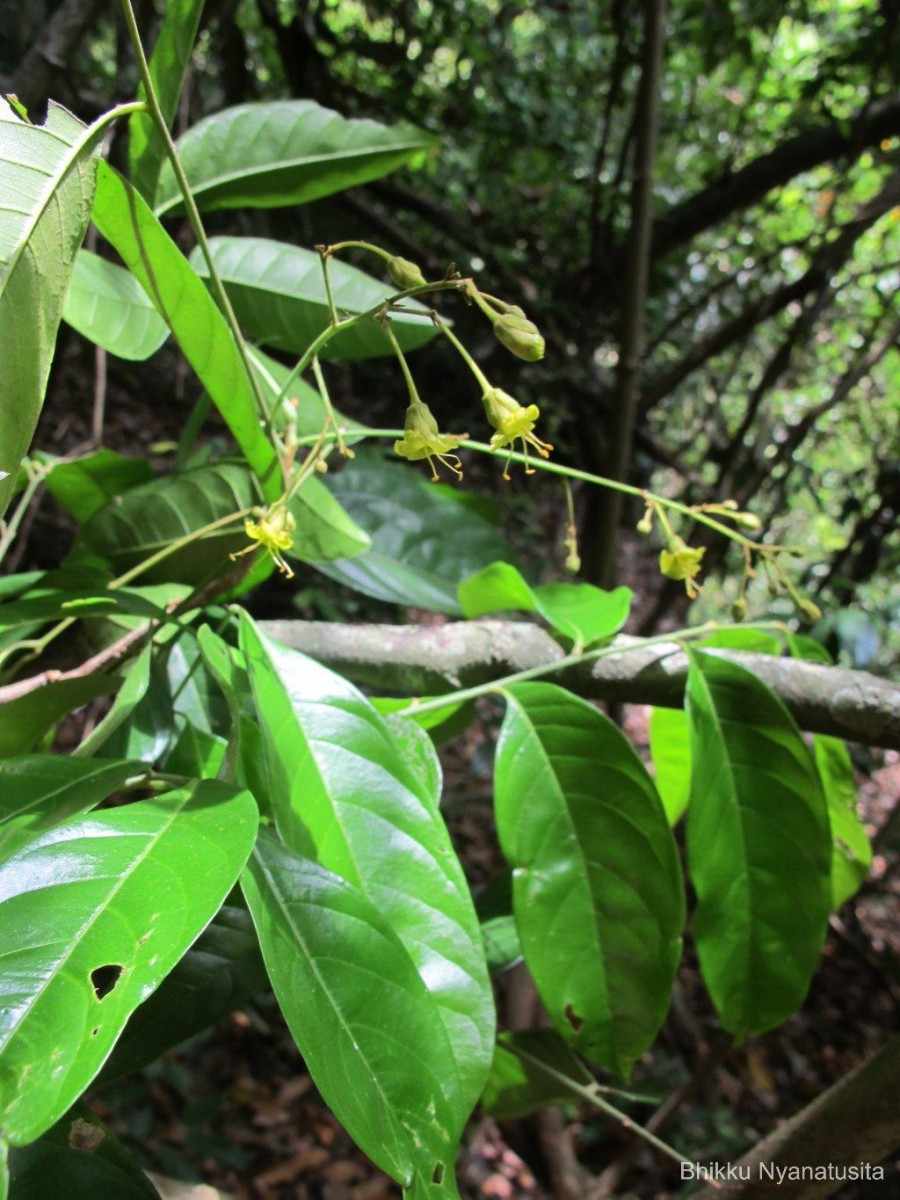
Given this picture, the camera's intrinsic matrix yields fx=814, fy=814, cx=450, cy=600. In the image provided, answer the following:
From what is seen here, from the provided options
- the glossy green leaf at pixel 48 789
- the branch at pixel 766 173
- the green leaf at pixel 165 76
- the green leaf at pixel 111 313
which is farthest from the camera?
the branch at pixel 766 173

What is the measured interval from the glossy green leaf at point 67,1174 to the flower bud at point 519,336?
0.42 metres

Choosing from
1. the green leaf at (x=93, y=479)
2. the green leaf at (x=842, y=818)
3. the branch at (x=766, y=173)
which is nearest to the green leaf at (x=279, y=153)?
the green leaf at (x=93, y=479)

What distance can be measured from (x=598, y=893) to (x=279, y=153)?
0.65m

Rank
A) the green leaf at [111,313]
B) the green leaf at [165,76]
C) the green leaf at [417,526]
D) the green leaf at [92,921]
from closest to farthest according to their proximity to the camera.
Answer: the green leaf at [92,921] → the green leaf at [165,76] → the green leaf at [111,313] → the green leaf at [417,526]

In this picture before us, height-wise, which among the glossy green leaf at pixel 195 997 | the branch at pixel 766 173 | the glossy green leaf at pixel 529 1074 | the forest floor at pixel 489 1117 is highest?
the branch at pixel 766 173

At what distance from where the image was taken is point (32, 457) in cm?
76

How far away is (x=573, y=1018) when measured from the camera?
549 mm

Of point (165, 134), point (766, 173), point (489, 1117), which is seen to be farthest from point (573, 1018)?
point (766, 173)

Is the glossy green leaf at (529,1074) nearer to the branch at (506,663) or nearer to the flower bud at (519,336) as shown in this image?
the branch at (506,663)

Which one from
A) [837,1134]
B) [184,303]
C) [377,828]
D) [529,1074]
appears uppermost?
[184,303]

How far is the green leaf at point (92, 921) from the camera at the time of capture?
0.86ft

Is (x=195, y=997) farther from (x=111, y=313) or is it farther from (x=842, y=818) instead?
(x=842, y=818)

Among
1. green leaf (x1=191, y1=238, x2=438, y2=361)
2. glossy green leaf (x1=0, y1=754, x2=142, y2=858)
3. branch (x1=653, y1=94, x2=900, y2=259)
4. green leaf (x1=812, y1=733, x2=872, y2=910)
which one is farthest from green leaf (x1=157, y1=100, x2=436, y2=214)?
branch (x1=653, y1=94, x2=900, y2=259)

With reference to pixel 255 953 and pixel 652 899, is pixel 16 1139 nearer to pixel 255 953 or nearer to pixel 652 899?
pixel 255 953
